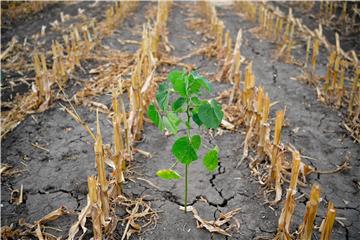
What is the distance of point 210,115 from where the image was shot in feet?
6.89

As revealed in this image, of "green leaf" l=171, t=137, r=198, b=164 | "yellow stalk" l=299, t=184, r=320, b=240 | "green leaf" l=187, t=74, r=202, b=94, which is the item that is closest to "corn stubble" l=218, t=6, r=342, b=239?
"yellow stalk" l=299, t=184, r=320, b=240

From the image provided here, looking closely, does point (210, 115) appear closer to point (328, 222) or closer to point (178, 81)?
point (178, 81)

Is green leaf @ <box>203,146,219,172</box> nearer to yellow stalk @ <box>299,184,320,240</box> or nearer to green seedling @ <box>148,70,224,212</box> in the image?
green seedling @ <box>148,70,224,212</box>

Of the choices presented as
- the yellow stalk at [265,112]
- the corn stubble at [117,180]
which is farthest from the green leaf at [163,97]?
the yellow stalk at [265,112]

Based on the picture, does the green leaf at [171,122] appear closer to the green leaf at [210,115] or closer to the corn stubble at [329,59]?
the green leaf at [210,115]

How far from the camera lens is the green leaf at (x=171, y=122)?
217 cm

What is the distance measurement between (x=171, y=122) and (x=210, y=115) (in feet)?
0.83

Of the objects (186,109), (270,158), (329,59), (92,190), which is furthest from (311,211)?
(329,59)

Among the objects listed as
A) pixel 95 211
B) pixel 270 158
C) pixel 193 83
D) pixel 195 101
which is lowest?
pixel 270 158

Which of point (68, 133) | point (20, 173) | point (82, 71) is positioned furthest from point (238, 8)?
point (20, 173)

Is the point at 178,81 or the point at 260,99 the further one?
the point at 260,99

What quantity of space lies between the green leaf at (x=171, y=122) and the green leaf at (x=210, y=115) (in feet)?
0.58

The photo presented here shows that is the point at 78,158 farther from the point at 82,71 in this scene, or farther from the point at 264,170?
the point at 82,71

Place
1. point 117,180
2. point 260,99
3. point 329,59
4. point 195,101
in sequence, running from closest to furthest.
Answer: point 195,101 < point 117,180 < point 260,99 < point 329,59
